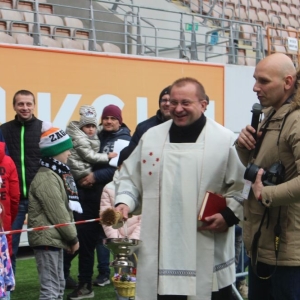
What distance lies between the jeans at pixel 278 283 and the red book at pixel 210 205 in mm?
376

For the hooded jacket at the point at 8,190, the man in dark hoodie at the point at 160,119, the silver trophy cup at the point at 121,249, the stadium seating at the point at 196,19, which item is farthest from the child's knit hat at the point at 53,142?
the stadium seating at the point at 196,19

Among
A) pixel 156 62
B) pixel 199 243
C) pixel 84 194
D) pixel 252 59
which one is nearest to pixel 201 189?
pixel 199 243

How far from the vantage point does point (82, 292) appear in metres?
6.28

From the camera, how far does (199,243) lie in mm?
3609

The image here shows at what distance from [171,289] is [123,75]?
690 centimetres

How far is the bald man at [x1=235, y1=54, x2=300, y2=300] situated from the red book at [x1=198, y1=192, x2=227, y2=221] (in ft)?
0.65

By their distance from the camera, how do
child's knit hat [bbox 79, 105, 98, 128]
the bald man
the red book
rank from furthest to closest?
child's knit hat [bbox 79, 105, 98, 128]
the red book
the bald man

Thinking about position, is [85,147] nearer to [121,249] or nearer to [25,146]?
[25,146]

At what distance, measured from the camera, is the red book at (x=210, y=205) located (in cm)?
353

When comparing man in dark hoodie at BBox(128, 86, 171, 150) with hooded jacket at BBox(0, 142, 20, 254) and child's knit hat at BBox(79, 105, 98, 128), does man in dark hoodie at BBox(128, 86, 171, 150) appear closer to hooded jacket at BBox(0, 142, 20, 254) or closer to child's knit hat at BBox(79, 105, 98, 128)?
hooded jacket at BBox(0, 142, 20, 254)

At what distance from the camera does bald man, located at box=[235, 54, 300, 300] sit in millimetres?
3139

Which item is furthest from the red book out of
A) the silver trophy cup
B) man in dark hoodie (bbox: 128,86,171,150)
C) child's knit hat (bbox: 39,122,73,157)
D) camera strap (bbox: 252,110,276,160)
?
child's knit hat (bbox: 39,122,73,157)

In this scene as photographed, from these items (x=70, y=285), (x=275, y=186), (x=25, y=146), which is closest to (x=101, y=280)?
(x=70, y=285)

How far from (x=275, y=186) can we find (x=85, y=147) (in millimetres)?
3765
